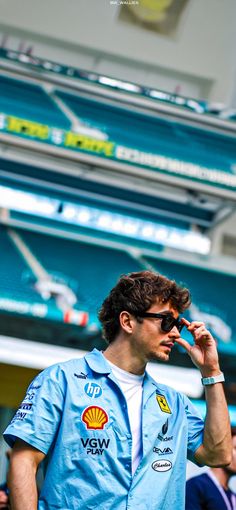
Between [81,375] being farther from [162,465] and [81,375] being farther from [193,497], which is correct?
[193,497]

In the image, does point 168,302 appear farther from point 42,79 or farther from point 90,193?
point 90,193

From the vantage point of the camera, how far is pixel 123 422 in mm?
2971

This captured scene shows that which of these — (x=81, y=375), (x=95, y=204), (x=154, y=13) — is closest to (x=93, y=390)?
(x=81, y=375)

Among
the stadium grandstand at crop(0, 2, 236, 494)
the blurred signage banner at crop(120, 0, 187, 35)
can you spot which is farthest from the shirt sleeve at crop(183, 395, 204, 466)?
the blurred signage banner at crop(120, 0, 187, 35)

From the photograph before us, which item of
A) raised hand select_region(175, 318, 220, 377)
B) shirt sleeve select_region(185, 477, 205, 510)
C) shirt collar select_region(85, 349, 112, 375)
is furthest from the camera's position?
shirt sleeve select_region(185, 477, 205, 510)

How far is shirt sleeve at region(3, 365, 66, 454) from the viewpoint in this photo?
9.37ft

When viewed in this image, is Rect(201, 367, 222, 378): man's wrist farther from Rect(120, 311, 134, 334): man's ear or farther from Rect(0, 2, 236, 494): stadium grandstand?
Rect(0, 2, 236, 494): stadium grandstand

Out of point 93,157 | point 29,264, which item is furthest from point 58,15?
point 29,264

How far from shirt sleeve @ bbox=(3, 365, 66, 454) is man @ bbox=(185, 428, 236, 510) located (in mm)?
2339

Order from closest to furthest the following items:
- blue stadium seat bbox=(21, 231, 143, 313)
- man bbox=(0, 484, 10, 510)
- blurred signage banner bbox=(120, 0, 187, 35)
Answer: man bbox=(0, 484, 10, 510) < blue stadium seat bbox=(21, 231, 143, 313) < blurred signage banner bbox=(120, 0, 187, 35)

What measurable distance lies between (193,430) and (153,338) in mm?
424

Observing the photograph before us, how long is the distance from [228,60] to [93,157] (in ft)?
10.6

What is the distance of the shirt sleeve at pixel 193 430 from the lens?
3199 millimetres

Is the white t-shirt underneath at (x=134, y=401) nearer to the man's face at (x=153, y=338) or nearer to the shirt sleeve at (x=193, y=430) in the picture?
the man's face at (x=153, y=338)
